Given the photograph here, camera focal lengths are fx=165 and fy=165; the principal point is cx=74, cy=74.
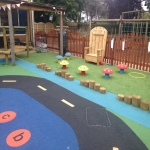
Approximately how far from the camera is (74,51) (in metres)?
10.3

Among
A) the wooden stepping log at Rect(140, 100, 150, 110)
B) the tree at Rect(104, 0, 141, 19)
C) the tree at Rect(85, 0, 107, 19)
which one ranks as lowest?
the wooden stepping log at Rect(140, 100, 150, 110)

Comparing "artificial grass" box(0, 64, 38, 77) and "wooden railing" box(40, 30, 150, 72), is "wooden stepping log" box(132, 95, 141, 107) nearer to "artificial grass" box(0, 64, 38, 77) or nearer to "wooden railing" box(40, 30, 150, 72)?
"wooden railing" box(40, 30, 150, 72)

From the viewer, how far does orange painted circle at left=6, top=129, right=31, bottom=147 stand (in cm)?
279

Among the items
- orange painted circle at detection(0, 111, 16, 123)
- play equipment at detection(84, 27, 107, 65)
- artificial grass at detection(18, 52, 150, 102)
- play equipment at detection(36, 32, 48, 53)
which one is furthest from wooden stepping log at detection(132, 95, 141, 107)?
play equipment at detection(36, 32, 48, 53)

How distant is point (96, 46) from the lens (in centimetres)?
862

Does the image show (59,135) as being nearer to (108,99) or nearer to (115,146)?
(115,146)

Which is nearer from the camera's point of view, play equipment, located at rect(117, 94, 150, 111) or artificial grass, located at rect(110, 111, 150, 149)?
artificial grass, located at rect(110, 111, 150, 149)

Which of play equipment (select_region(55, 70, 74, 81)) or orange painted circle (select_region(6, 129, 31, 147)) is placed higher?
play equipment (select_region(55, 70, 74, 81))

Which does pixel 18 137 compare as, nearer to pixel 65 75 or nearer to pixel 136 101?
pixel 136 101

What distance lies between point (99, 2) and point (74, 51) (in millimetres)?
46344

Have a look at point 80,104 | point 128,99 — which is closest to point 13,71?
point 80,104

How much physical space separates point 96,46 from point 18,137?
21.7 feet

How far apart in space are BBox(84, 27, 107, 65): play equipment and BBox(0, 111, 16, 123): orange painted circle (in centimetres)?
527

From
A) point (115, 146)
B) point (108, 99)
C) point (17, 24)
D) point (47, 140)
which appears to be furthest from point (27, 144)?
point (17, 24)
